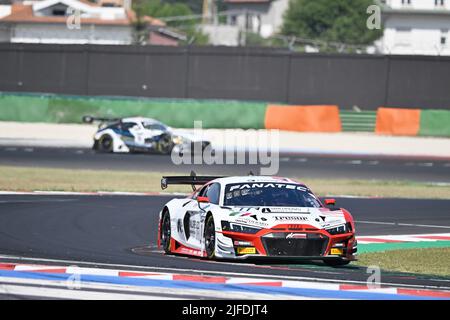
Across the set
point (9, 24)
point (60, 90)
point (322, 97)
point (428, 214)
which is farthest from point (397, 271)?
point (9, 24)

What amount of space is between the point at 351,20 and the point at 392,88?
154 feet

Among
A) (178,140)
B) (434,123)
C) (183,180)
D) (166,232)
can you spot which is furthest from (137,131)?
(166,232)

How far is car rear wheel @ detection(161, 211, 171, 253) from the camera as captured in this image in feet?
49.8

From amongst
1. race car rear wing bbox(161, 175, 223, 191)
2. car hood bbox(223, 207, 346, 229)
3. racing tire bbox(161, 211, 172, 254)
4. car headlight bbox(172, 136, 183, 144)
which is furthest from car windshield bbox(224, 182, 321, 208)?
car headlight bbox(172, 136, 183, 144)

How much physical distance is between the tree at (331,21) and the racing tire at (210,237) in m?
78.1

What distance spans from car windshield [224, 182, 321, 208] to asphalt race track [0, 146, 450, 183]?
50.3 feet

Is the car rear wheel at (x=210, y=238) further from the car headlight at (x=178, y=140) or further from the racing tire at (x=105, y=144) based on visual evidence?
the racing tire at (x=105, y=144)

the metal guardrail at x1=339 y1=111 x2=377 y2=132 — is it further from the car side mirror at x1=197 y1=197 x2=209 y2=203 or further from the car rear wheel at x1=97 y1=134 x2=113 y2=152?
the car side mirror at x1=197 y1=197 x2=209 y2=203

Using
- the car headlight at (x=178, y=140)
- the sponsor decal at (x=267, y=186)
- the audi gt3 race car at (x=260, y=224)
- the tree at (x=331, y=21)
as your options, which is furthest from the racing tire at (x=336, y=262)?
the tree at (x=331, y=21)

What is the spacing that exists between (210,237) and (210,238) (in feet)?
0.04

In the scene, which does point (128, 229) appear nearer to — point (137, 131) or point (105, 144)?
point (137, 131)

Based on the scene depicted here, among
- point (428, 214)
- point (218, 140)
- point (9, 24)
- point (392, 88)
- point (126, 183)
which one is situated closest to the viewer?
point (428, 214)

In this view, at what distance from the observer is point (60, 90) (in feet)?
159
